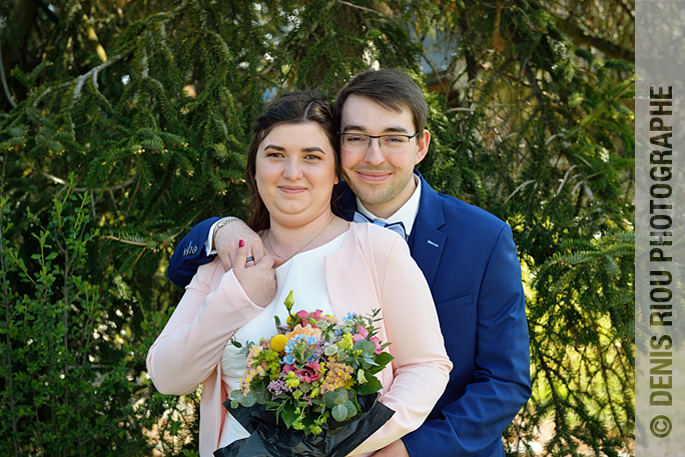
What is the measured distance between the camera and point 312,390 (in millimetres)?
1401

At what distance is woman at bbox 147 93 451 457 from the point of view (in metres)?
1.75

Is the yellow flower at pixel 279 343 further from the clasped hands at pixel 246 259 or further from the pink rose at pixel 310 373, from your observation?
the clasped hands at pixel 246 259

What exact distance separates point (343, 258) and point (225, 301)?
40 centimetres

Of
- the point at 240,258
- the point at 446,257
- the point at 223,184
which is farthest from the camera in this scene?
the point at 223,184

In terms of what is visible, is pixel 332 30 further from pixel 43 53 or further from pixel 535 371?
pixel 43 53

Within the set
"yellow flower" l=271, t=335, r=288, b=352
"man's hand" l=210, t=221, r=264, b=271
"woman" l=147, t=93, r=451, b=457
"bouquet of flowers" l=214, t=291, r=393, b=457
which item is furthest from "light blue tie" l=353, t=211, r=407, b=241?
"yellow flower" l=271, t=335, r=288, b=352

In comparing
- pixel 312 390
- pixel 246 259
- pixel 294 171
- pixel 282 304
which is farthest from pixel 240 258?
pixel 312 390

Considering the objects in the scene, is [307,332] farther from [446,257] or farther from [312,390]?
[446,257]

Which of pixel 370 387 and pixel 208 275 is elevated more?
pixel 208 275

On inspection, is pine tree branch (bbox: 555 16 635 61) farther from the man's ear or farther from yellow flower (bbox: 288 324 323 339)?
yellow flower (bbox: 288 324 323 339)

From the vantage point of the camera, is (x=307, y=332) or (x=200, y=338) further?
(x=200, y=338)

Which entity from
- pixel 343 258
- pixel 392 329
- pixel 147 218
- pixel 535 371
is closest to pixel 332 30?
pixel 147 218

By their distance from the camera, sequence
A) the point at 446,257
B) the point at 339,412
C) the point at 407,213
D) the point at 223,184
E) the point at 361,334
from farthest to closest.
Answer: the point at 223,184, the point at 407,213, the point at 446,257, the point at 361,334, the point at 339,412

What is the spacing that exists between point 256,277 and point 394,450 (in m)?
0.70
